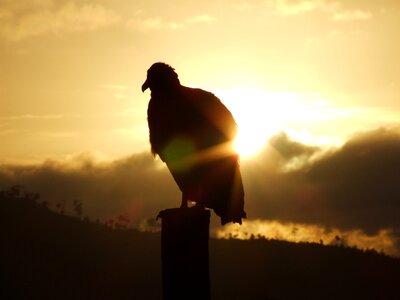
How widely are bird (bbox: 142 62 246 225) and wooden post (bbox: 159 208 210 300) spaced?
272cm

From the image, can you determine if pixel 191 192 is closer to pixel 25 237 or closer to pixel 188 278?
pixel 188 278

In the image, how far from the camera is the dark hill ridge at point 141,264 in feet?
79.8

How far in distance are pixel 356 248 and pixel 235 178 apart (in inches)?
860

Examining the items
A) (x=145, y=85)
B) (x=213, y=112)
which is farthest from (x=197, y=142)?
(x=145, y=85)

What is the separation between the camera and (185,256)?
4965 millimetres

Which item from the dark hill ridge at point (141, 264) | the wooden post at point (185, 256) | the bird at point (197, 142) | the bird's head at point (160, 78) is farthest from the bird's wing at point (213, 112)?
the dark hill ridge at point (141, 264)

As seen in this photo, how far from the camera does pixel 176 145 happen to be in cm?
826

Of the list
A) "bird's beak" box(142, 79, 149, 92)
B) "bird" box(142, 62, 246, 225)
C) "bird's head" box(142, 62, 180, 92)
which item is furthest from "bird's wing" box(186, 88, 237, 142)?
"bird's beak" box(142, 79, 149, 92)

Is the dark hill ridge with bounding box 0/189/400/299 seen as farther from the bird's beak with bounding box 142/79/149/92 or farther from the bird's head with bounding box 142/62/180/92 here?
the bird's head with bounding box 142/62/180/92

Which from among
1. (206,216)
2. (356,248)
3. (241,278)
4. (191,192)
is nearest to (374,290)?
(356,248)

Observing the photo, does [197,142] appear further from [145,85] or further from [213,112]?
[145,85]

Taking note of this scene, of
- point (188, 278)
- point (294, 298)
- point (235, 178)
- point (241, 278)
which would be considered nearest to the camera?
point (188, 278)

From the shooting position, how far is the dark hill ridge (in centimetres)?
2431

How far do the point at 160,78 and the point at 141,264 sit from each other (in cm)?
1934
